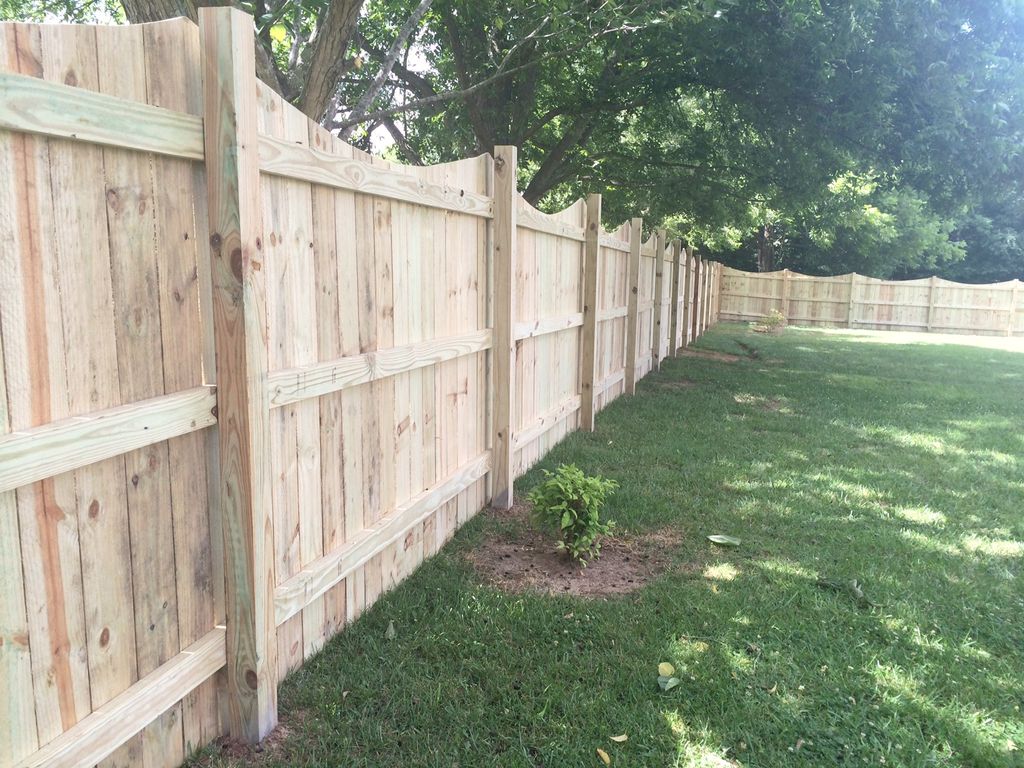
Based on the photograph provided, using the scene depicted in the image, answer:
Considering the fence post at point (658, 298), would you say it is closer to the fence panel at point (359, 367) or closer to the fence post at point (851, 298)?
the fence panel at point (359, 367)

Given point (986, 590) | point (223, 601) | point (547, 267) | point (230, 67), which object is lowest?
point (986, 590)

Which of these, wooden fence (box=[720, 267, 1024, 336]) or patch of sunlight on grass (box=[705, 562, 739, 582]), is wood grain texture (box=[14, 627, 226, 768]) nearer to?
patch of sunlight on grass (box=[705, 562, 739, 582])

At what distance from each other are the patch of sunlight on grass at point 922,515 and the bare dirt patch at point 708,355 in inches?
324

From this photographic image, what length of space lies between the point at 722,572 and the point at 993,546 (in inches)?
69.3

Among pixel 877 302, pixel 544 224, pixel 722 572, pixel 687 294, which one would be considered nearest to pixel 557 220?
pixel 544 224

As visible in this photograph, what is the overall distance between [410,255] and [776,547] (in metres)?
2.55

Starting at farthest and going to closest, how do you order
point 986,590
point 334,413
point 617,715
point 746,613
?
1. point 986,590
2. point 746,613
3. point 334,413
4. point 617,715

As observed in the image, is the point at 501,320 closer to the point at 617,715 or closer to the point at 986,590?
the point at 617,715

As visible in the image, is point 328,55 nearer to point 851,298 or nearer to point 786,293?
point 786,293

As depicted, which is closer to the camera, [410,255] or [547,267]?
[410,255]

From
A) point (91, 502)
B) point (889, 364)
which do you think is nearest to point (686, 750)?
point (91, 502)

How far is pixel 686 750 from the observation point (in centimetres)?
238

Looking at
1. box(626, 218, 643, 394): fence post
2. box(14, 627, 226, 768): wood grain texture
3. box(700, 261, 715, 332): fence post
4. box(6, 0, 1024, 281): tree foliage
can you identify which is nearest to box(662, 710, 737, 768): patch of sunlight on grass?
box(14, 627, 226, 768): wood grain texture

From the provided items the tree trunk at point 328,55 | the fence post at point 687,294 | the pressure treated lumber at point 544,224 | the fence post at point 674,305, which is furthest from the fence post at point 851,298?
the tree trunk at point 328,55
